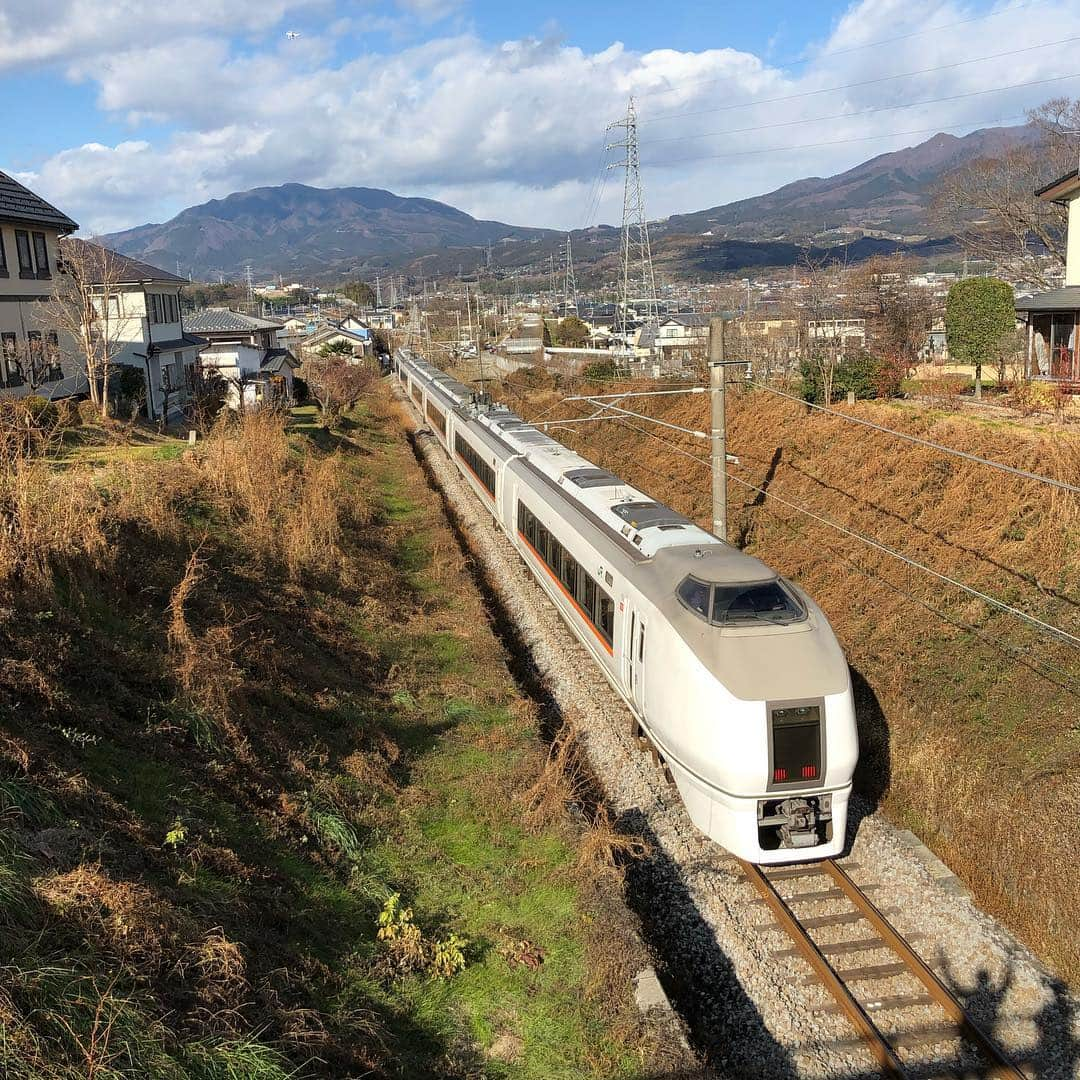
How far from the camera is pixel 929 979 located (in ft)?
25.3

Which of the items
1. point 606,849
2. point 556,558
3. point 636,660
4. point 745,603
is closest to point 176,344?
point 556,558

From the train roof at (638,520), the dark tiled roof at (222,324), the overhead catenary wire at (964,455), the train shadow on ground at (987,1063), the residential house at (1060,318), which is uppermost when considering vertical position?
the dark tiled roof at (222,324)

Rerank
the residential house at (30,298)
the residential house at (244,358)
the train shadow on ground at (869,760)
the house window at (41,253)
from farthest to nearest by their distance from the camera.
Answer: the residential house at (244,358), the house window at (41,253), the residential house at (30,298), the train shadow on ground at (869,760)

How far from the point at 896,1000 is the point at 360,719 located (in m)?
7.20

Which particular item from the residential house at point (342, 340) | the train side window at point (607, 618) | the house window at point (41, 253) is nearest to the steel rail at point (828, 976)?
the train side window at point (607, 618)

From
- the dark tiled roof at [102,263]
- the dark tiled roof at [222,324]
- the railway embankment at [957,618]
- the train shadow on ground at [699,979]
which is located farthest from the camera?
the dark tiled roof at [222,324]

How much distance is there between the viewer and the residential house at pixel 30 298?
24391mm

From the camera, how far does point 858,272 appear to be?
39.8m

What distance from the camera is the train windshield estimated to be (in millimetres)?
9062

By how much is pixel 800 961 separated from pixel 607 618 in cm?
505

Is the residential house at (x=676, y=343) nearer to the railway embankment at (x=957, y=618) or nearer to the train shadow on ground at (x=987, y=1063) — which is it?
the railway embankment at (x=957, y=618)

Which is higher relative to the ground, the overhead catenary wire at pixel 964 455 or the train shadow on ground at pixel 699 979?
the overhead catenary wire at pixel 964 455

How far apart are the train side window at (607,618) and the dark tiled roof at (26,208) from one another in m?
21.7

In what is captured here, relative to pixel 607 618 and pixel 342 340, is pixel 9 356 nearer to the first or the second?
pixel 607 618
